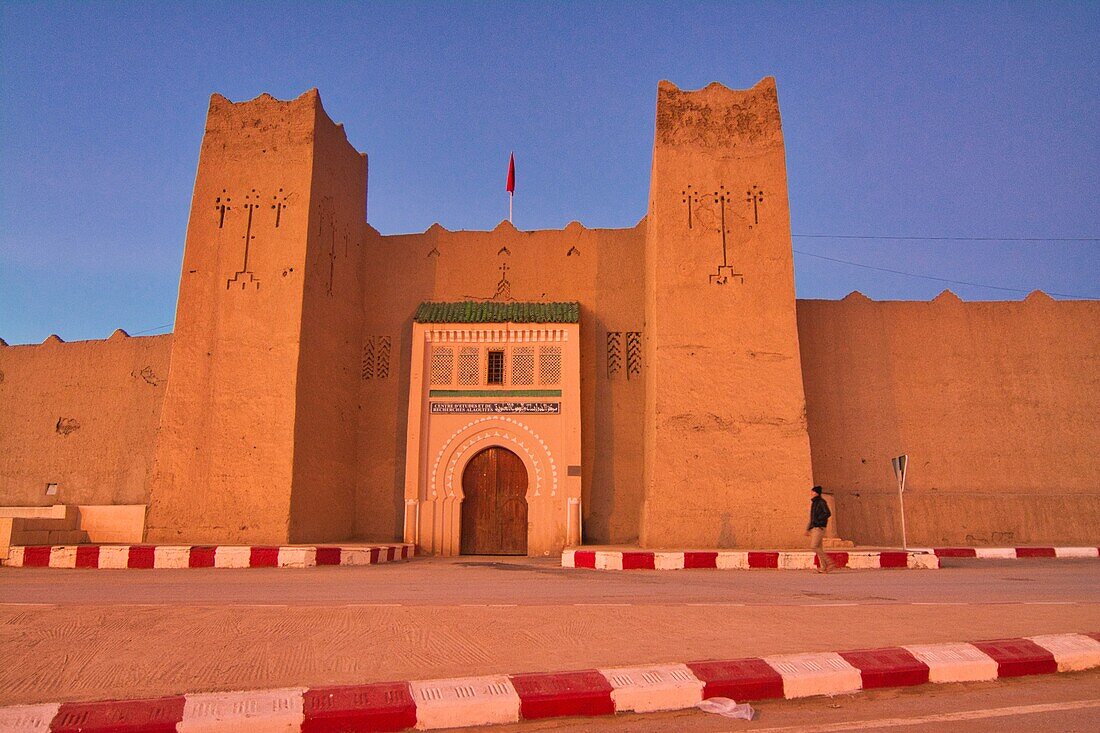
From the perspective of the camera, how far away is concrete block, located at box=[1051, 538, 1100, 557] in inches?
472

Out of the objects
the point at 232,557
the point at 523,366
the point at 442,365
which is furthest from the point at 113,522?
the point at 523,366

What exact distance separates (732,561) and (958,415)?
641cm

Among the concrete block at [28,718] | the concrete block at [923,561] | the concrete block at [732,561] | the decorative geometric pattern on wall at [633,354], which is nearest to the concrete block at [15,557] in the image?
the concrete block at [28,718]

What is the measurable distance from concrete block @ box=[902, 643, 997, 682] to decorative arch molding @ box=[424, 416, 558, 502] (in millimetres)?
9697

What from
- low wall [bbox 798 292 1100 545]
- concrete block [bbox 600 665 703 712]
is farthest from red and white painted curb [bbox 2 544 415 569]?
low wall [bbox 798 292 1100 545]

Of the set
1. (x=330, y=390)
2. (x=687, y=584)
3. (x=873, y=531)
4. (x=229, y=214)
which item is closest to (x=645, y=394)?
(x=873, y=531)

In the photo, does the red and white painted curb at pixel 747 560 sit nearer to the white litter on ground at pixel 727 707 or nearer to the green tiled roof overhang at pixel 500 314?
the green tiled roof overhang at pixel 500 314

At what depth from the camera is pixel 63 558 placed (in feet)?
32.9

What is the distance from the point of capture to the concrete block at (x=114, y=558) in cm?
989

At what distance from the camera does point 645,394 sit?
13969 mm

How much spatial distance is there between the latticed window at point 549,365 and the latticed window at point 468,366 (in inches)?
44.0

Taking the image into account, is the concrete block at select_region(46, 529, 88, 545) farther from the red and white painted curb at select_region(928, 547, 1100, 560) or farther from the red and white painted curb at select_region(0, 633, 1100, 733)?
the red and white painted curb at select_region(928, 547, 1100, 560)

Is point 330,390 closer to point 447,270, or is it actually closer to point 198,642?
point 447,270

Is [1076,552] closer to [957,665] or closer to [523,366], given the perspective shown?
[523,366]
